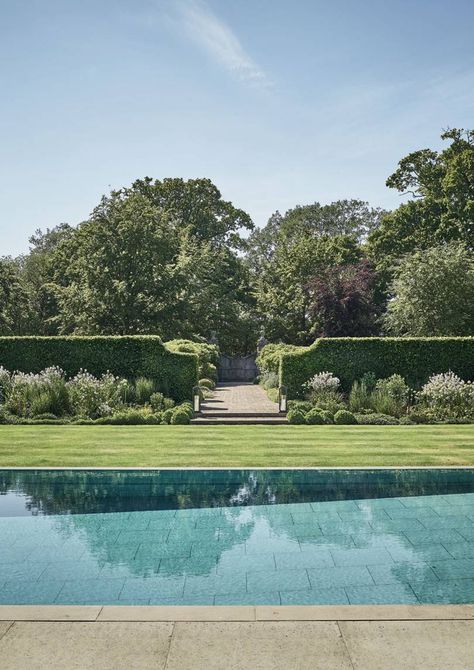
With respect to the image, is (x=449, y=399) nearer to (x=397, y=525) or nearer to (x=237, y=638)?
(x=397, y=525)

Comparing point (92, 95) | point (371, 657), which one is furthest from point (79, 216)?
point (371, 657)

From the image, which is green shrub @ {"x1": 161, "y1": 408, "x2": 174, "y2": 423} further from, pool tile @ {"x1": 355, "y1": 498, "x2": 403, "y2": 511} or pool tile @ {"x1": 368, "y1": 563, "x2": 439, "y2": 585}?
pool tile @ {"x1": 368, "y1": 563, "x2": 439, "y2": 585}

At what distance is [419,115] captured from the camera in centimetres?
1734

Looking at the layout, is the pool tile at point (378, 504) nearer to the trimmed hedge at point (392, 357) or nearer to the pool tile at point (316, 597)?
the pool tile at point (316, 597)

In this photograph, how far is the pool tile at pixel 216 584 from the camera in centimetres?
675

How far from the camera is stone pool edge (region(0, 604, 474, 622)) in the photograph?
5164mm

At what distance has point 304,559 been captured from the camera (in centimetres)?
771

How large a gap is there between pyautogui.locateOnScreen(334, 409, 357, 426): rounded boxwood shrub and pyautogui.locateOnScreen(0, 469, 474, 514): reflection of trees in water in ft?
21.2

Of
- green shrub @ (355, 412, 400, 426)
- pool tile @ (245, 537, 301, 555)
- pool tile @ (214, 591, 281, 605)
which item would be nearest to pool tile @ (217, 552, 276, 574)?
pool tile @ (245, 537, 301, 555)

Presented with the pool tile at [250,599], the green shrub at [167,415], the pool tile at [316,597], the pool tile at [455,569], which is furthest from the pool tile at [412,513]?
the green shrub at [167,415]

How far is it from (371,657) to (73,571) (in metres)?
4.10

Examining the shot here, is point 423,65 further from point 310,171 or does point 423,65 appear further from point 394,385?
point 394,385

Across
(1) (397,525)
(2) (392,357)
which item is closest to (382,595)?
(1) (397,525)

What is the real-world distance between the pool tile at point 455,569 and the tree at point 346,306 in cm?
2927
